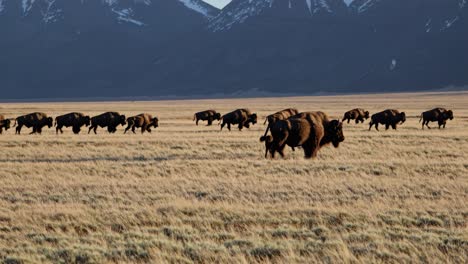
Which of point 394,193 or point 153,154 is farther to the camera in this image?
point 153,154

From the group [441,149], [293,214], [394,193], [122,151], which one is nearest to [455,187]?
[394,193]

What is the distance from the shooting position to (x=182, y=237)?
10.2m

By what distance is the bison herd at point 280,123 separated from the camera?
21.4 meters

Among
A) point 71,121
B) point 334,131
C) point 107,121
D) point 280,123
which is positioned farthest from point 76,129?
point 280,123

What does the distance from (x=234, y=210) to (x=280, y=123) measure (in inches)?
378

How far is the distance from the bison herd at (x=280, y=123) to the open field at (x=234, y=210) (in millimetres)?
933

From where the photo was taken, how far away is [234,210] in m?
12.0

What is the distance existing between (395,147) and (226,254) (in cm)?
1898

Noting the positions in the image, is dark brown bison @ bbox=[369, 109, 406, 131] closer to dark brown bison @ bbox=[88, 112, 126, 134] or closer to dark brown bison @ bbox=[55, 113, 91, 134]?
dark brown bison @ bbox=[88, 112, 126, 134]

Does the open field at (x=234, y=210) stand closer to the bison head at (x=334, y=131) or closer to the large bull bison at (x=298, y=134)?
the large bull bison at (x=298, y=134)

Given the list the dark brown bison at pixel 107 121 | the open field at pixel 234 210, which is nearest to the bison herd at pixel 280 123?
the dark brown bison at pixel 107 121

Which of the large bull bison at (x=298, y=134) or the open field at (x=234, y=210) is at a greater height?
the large bull bison at (x=298, y=134)

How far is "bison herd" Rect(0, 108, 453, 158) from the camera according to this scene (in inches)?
844

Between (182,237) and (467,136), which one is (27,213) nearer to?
(182,237)
